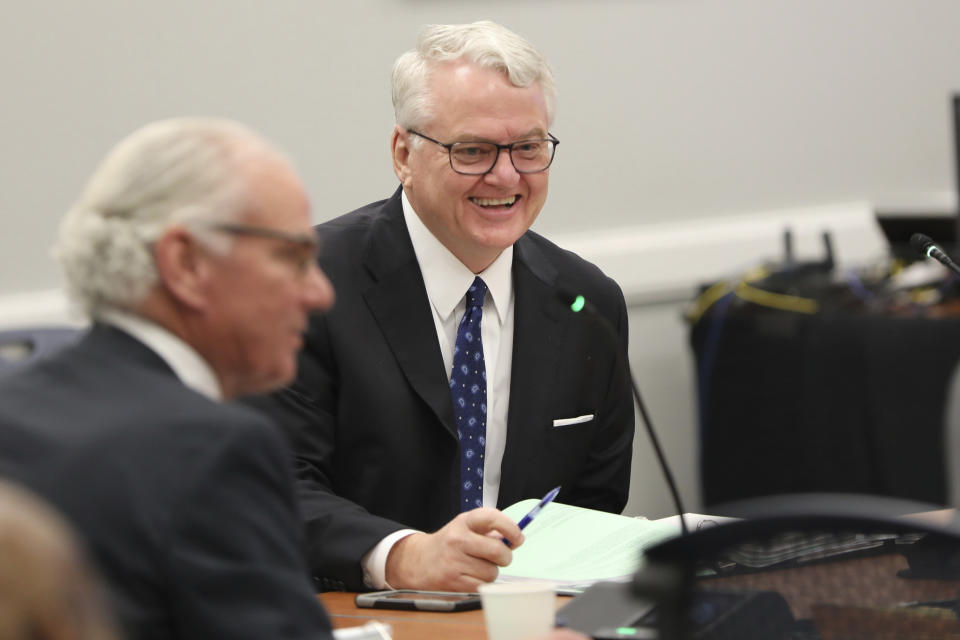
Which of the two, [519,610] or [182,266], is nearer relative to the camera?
[182,266]

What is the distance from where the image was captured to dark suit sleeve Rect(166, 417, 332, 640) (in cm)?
97

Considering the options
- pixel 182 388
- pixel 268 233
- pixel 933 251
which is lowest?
pixel 933 251

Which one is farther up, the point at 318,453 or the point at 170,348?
the point at 170,348

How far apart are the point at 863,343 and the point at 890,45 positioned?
4.77 ft

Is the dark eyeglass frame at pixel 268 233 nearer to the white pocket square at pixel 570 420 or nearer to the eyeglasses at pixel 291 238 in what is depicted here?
the eyeglasses at pixel 291 238

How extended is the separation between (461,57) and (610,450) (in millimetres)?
691

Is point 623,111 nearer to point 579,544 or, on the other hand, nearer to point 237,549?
point 579,544

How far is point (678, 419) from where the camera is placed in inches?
163

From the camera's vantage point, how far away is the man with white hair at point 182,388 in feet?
3.17

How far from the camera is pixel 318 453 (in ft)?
6.37

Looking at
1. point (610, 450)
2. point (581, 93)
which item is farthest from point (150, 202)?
point (581, 93)

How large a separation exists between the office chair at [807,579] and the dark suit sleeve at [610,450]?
1130 mm

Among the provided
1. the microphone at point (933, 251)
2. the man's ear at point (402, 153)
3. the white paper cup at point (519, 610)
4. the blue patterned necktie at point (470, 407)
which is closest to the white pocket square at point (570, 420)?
the blue patterned necktie at point (470, 407)

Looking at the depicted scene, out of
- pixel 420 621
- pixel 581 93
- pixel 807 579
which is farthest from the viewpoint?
pixel 581 93
